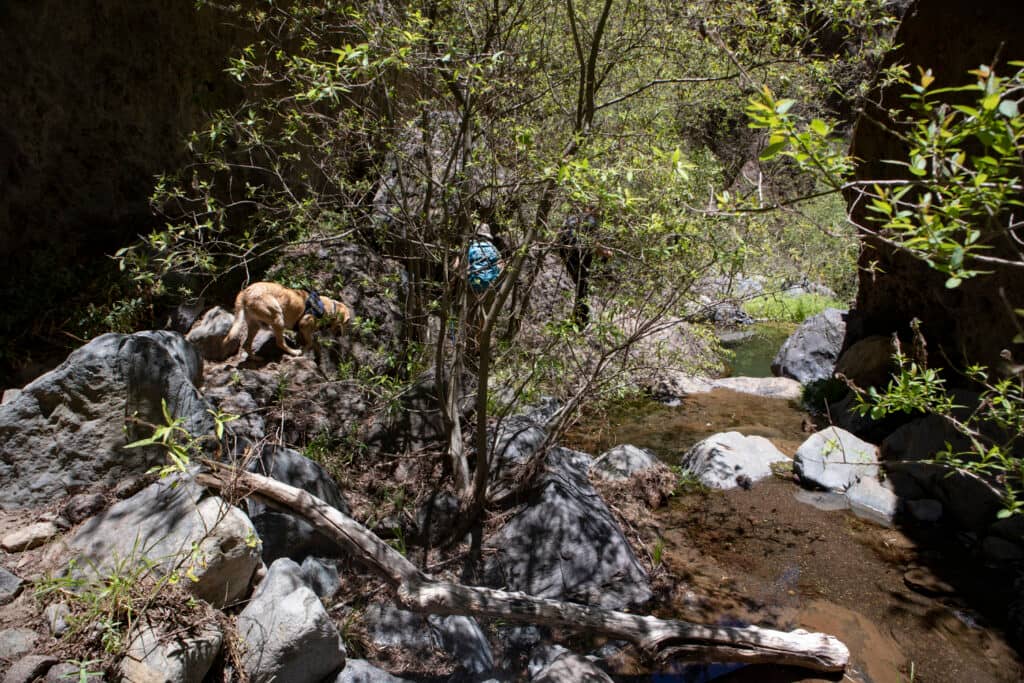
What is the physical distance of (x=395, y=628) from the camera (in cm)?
393

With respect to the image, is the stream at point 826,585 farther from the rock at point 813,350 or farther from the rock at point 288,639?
the rock at point 813,350

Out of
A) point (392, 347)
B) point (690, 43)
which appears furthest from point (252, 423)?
point (690, 43)

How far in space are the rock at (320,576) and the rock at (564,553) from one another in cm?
121

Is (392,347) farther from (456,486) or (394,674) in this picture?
(394,674)

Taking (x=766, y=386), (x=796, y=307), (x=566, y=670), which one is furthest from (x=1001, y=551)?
(x=796, y=307)

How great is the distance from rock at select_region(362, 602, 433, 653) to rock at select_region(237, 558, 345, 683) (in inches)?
23.3

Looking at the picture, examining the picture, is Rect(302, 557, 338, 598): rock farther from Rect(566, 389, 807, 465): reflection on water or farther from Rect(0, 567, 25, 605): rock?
Rect(566, 389, 807, 465): reflection on water

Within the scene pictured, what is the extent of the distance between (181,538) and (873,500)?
6191 millimetres

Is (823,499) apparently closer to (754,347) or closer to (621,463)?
(621,463)

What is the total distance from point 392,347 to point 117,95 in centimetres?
361

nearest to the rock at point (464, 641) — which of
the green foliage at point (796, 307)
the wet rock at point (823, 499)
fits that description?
the wet rock at point (823, 499)

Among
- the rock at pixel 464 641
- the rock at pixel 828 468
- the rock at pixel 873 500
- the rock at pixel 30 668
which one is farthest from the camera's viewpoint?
the rock at pixel 828 468

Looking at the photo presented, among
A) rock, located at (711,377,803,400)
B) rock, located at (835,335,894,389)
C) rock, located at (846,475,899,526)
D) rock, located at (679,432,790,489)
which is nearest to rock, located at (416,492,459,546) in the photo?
rock, located at (679,432,790,489)

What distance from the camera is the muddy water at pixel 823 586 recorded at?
418cm
